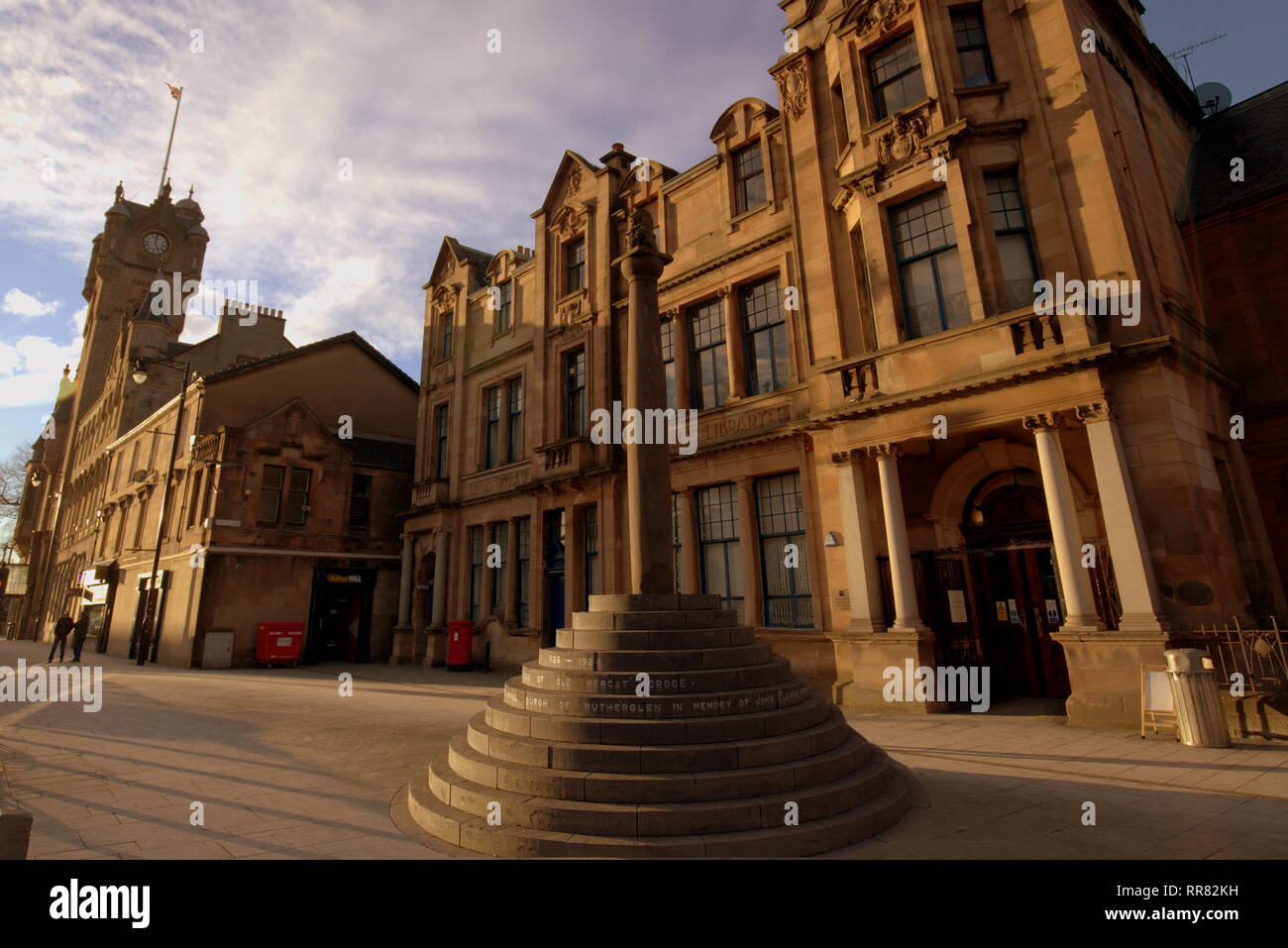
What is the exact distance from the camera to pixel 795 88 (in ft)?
51.5

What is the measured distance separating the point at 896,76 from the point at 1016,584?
11249 millimetres

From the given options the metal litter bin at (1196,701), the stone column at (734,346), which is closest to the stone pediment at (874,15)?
the stone column at (734,346)

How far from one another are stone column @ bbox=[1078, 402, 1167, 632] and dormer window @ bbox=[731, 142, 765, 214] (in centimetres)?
1030

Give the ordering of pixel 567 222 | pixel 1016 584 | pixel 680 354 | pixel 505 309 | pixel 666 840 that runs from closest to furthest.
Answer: pixel 666 840, pixel 1016 584, pixel 680 354, pixel 567 222, pixel 505 309

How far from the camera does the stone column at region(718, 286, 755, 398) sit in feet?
53.4

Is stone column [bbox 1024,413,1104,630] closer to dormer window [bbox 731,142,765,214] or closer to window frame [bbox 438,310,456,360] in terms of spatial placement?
dormer window [bbox 731,142,765,214]

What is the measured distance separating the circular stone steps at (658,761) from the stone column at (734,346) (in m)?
9.71

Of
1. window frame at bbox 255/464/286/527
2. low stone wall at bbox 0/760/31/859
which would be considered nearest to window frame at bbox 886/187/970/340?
low stone wall at bbox 0/760/31/859

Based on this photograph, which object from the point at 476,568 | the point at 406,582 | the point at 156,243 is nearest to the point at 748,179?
the point at 476,568

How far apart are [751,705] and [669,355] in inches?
521

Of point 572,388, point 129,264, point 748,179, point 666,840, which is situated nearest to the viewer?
point 666,840

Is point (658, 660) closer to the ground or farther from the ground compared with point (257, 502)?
closer to the ground

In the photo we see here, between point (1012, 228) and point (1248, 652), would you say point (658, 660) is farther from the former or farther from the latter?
point (1012, 228)
